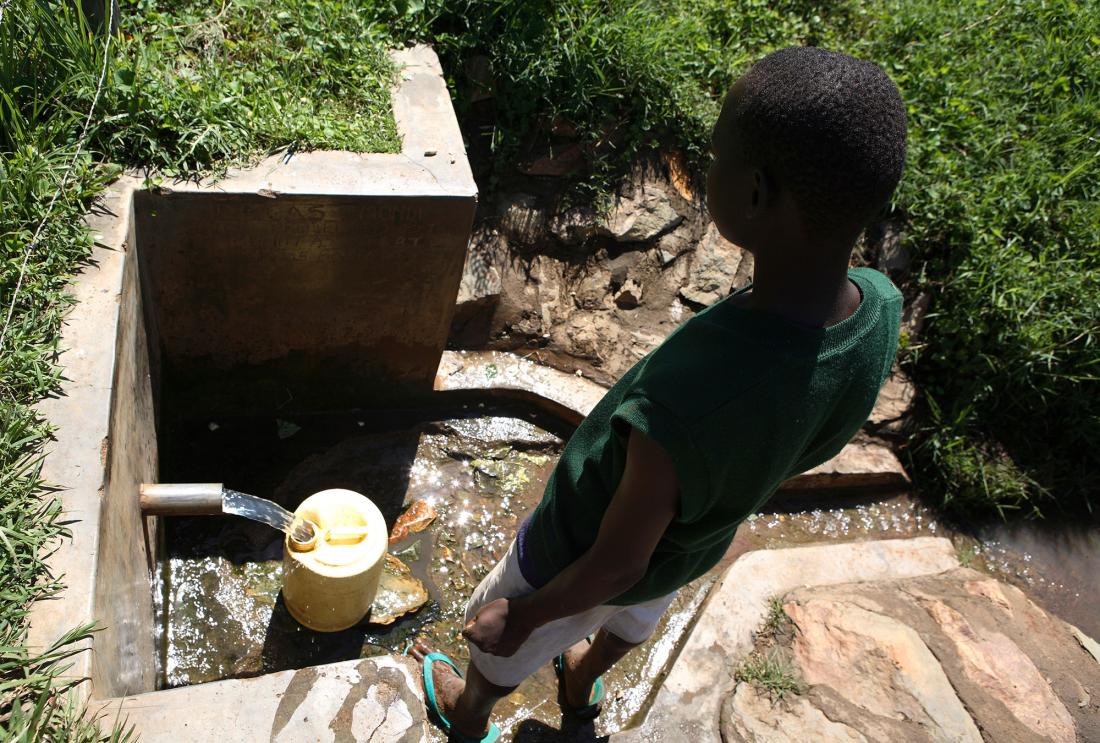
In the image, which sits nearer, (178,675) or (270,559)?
(178,675)

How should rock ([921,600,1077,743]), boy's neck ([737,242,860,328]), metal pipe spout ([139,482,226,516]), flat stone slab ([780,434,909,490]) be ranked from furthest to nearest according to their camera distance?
flat stone slab ([780,434,909,490])
rock ([921,600,1077,743])
metal pipe spout ([139,482,226,516])
boy's neck ([737,242,860,328])

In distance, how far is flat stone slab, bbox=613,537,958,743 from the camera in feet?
8.46

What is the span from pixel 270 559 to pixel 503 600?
58.6 inches

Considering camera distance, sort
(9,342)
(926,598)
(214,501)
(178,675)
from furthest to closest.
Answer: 1. (926,598)
2. (178,675)
3. (214,501)
4. (9,342)

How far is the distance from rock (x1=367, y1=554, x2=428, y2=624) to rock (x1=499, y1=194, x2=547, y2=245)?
1.55 m

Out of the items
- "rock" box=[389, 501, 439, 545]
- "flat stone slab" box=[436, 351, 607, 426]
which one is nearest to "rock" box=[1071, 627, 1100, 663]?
"flat stone slab" box=[436, 351, 607, 426]

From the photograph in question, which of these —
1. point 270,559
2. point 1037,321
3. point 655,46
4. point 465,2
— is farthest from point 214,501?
point 1037,321

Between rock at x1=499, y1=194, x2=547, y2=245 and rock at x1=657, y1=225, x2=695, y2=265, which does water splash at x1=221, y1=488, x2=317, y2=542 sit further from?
rock at x1=657, y1=225, x2=695, y2=265

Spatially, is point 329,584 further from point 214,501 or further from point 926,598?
point 926,598

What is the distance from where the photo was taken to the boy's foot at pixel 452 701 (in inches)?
91.7

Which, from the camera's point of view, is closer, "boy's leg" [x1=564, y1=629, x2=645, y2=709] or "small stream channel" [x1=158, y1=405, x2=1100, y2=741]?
"boy's leg" [x1=564, y1=629, x2=645, y2=709]

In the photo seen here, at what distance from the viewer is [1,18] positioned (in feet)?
7.87

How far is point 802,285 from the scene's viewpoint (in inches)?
50.8

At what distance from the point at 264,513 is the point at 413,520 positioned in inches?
31.1
